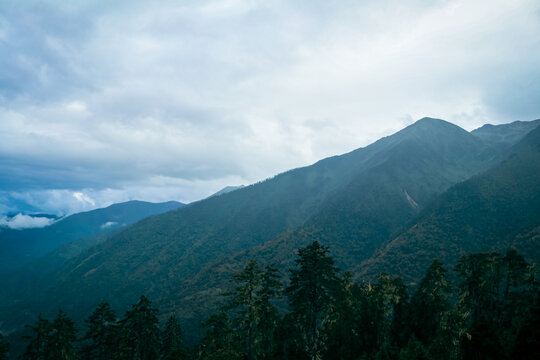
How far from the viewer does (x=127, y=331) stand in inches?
1102

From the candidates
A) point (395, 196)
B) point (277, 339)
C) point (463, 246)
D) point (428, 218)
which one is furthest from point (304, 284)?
point (395, 196)

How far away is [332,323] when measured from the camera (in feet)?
97.3

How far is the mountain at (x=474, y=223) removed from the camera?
323 ft

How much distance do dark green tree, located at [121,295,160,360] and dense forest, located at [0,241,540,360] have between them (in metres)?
0.08

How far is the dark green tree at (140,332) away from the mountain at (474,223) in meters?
83.2

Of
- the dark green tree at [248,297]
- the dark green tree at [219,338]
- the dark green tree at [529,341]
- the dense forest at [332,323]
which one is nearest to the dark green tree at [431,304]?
the dense forest at [332,323]

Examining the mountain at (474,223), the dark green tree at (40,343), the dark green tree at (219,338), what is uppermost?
the dark green tree at (40,343)

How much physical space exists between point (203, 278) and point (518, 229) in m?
141

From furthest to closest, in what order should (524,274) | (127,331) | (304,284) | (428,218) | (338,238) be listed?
(338,238)
(428,218)
(524,274)
(127,331)
(304,284)

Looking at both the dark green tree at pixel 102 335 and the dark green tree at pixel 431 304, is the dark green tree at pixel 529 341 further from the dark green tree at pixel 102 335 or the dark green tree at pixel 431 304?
the dark green tree at pixel 102 335

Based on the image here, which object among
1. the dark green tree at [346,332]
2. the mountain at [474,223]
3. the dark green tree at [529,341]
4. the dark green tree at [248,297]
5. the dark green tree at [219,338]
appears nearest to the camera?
the dark green tree at [529,341]

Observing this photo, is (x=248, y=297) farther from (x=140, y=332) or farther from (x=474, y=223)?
(x=474, y=223)

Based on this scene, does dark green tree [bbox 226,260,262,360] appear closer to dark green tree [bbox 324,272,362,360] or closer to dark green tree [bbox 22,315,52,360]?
dark green tree [bbox 324,272,362,360]

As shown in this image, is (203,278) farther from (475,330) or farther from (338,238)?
(475,330)
